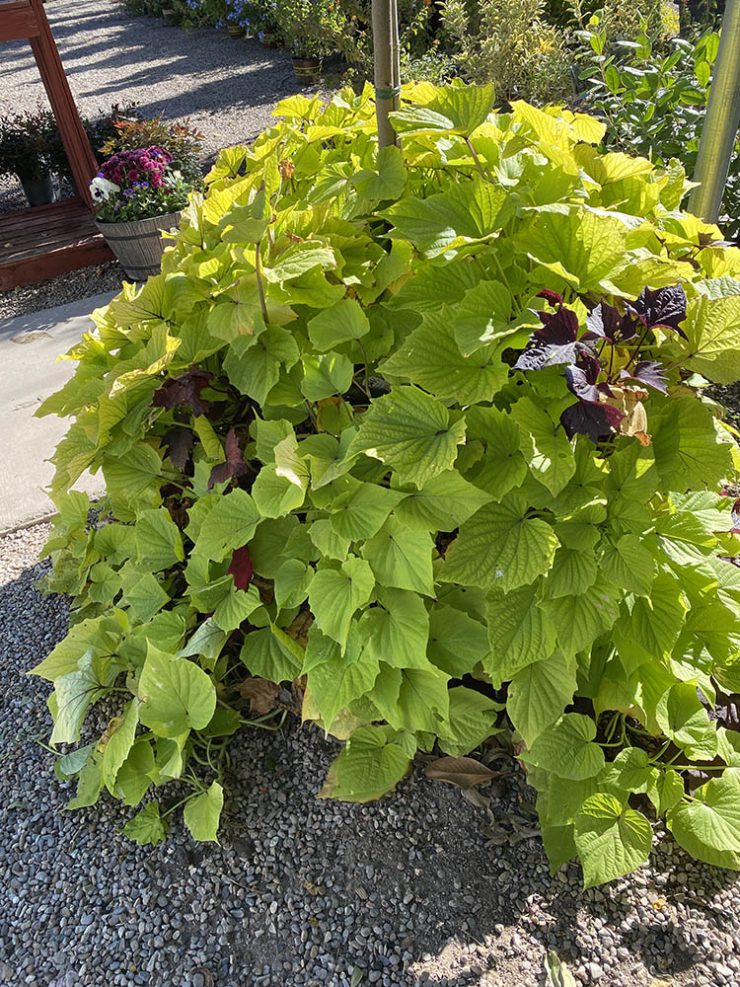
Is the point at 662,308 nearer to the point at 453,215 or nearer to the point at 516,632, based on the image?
the point at 453,215

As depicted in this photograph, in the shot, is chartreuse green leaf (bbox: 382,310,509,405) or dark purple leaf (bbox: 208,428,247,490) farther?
dark purple leaf (bbox: 208,428,247,490)

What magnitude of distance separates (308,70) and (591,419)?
8706 millimetres

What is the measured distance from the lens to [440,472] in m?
1.10

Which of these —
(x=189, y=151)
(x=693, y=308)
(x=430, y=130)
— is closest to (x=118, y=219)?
(x=189, y=151)

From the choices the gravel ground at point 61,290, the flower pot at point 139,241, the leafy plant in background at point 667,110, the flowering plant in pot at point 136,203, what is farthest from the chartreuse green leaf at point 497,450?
the gravel ground at point 61,290

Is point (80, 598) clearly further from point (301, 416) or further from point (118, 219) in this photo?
point (118, 219)

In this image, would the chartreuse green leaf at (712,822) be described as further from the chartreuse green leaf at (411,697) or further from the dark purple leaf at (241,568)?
the dark purple leaf at (241,568)

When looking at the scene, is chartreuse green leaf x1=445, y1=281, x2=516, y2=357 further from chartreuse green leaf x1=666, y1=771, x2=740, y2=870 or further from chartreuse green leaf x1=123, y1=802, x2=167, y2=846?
chartreuse green leaf x1=123, y1=802, x2=167, y2=846

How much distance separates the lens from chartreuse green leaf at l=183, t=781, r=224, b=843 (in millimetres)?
1445

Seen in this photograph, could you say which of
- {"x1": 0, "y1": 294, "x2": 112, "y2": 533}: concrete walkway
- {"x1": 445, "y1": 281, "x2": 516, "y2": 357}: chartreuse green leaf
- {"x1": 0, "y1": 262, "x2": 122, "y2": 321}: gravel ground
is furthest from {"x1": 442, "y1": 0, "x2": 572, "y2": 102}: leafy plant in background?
{"x1": 445, "y1": 281, "x2": 516, "y2": 357}: chartreuse green leaf

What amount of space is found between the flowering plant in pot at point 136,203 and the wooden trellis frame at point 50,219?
519 mm

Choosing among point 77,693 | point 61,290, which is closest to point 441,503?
point 77,693

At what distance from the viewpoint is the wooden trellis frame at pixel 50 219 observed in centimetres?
429

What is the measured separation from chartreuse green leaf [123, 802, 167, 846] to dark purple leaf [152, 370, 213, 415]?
861 millimetres
